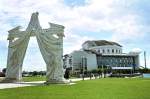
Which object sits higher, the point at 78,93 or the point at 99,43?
the point at 99,43

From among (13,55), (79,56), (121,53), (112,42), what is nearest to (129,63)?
(121,53)

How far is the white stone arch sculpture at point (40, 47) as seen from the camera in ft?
93.2

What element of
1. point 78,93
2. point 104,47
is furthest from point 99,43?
point 78,93

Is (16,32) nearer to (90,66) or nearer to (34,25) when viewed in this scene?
(34,25)

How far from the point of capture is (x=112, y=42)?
130875 millimetres

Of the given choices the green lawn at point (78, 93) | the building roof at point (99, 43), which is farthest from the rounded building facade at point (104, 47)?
the green lawn at point (78, 93)

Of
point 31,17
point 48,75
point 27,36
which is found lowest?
point 48,75

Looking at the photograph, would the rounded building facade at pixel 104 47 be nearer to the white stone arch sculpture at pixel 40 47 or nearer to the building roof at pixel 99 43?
the building roof at pixel 99 43

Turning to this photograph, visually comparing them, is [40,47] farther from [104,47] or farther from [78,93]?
[104,47]

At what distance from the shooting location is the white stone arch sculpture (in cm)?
2842

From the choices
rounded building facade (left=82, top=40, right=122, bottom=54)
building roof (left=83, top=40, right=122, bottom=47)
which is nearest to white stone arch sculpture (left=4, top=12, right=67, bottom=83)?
rounded building facade (left=82, top=40, right=122, bottom=54)

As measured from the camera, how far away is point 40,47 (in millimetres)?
30016

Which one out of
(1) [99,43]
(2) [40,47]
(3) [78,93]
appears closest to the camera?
(3) [78,93]

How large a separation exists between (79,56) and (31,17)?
265 feet
